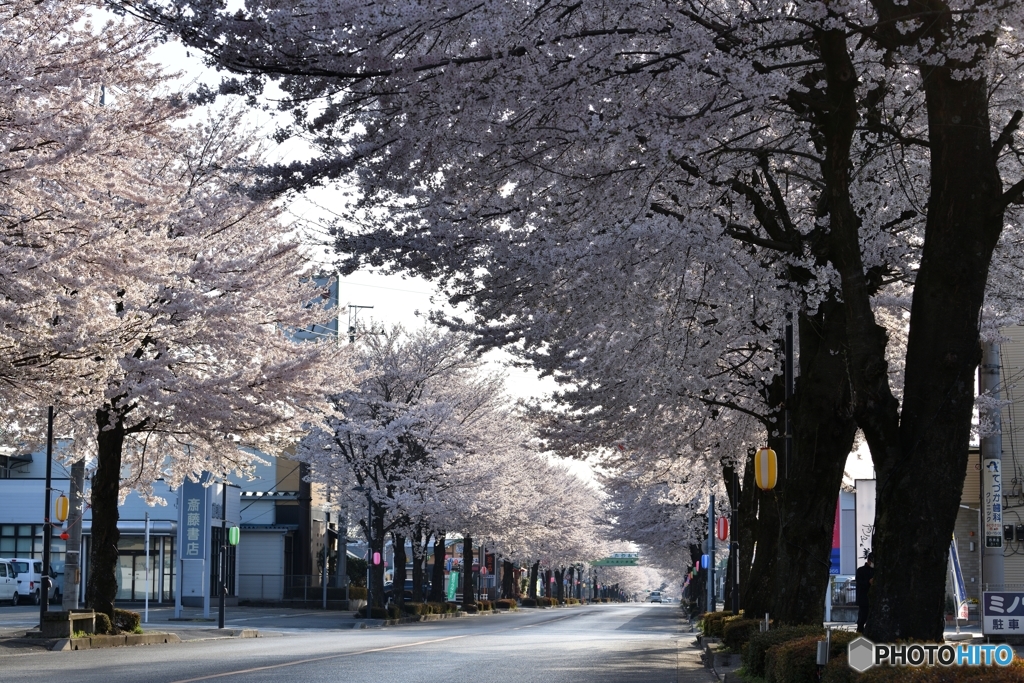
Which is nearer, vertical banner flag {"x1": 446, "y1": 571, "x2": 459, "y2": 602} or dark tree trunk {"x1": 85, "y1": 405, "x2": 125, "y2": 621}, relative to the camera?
dark tree trunk {"x1": 85, "y1": 405, "x2": 125, "y2": 621}

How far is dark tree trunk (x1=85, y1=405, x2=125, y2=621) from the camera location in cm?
2470

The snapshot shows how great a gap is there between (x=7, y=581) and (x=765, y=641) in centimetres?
4159

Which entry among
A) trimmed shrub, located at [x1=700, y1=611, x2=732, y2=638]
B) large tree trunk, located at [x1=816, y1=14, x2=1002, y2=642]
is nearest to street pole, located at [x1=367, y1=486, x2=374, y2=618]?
trimmed shrub, located at [x1=700, y1=611, x2=732, y2=638]

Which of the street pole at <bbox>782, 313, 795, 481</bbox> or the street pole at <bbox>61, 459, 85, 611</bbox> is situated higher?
the street pole at <bbox>782, 313, 795, 481</bbox>

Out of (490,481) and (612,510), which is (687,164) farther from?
(612,510)

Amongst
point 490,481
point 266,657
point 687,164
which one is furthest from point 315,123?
point 490,481

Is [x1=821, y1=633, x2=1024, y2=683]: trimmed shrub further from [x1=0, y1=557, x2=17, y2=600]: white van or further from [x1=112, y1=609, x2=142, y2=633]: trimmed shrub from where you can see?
[x1=0, y1=557, x2=17, y2=600]: white van

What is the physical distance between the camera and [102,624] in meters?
24.0

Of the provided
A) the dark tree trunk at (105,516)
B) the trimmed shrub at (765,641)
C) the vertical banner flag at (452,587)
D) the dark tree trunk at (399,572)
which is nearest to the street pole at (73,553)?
the dark tree trunk at (105,516)

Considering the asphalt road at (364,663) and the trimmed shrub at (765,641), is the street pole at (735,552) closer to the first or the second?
the asphalt road at (364,663)

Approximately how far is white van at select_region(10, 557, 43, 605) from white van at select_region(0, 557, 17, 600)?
0.16 metres

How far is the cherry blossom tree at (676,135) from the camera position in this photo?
32.9 feet

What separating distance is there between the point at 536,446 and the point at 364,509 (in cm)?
1827

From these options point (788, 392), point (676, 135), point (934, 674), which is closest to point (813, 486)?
point (788, 392)
